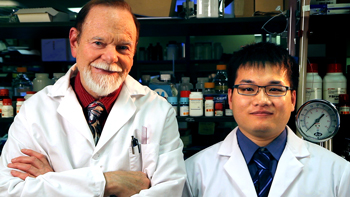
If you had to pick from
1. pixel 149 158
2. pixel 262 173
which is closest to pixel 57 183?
pixel 149 158

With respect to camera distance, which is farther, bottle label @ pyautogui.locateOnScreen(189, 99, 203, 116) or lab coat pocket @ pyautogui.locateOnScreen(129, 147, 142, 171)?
bottle label @ pyautogui.locateOnScreen(189, 99, 203, 116)

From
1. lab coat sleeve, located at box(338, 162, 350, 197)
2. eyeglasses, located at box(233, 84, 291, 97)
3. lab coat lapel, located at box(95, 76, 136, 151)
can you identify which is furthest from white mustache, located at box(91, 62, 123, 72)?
lab coat sleeve, located at box(338, 162, 350, 197)

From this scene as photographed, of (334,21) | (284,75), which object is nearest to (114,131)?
(284,75)

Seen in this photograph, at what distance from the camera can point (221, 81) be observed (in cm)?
207

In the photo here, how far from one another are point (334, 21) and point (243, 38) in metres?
3.70

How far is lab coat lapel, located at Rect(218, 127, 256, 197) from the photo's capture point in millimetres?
1227

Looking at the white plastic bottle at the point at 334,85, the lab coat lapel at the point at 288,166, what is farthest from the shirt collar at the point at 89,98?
the white plastic bottle at the point at 334,85

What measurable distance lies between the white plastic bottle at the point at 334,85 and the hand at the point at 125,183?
1.22m

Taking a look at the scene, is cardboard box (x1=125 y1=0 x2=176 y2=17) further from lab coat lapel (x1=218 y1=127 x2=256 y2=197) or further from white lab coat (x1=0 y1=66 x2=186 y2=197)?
lab coat lapel (x1=218 y1=127 x2=256 y2=197)

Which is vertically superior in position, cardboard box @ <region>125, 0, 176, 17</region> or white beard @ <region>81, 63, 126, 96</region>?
cardboard box @ <region>125, 0, 176, 17</region>

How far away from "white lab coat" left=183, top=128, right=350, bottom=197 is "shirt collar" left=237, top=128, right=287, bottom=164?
0.07 ft

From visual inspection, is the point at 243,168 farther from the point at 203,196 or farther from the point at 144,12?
the point at 144,12

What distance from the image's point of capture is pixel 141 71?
5.17 meters

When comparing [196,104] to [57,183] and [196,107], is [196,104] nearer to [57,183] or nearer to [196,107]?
[196,107]
